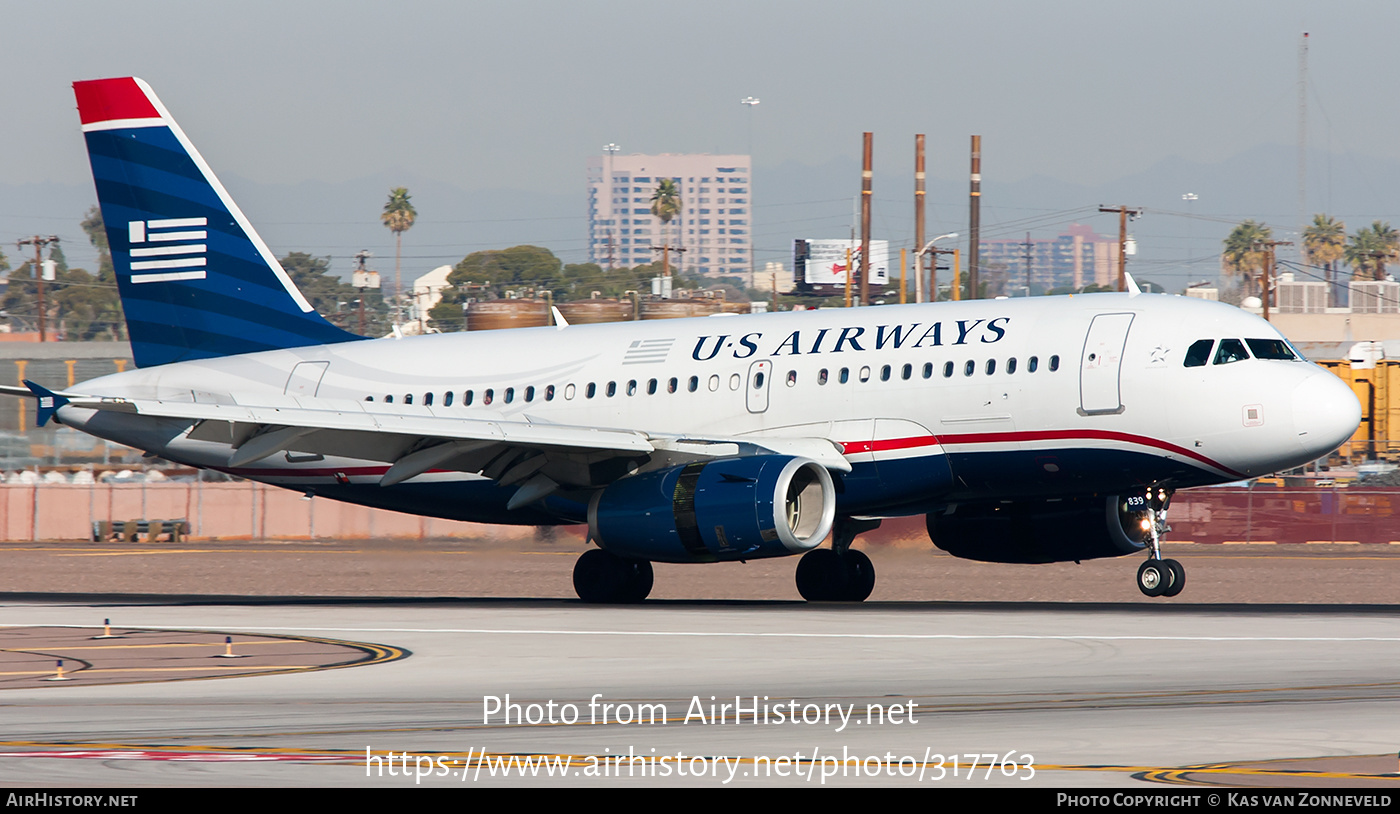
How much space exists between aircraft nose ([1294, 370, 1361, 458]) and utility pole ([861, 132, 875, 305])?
48.8 meters

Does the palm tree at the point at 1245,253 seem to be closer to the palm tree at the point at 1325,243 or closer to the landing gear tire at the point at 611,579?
the palm tree at the point at 1325,243

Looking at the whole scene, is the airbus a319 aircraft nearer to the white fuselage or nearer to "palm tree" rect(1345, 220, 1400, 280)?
the white fuselage

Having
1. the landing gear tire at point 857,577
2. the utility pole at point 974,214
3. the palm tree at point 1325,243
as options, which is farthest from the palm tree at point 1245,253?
the landing gear tire at point 857,577

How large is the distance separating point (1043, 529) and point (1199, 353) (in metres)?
4.48

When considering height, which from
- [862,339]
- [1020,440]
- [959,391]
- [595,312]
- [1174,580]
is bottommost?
[1174,580]

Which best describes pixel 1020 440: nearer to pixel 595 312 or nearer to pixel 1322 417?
pixel 1322 417

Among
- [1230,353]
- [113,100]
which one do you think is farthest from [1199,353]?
[113,100]

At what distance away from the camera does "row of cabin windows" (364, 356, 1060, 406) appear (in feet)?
88.8

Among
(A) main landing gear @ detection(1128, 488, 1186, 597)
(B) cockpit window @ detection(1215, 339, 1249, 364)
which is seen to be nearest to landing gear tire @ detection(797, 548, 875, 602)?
(A) main landing gear @ detection(1128, 488, 1186, 597)

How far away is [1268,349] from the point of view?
26.3 meters

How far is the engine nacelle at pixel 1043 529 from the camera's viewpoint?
93.6ft

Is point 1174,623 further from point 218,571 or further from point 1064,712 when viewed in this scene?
point 218,571

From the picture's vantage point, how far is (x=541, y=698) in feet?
53.0
